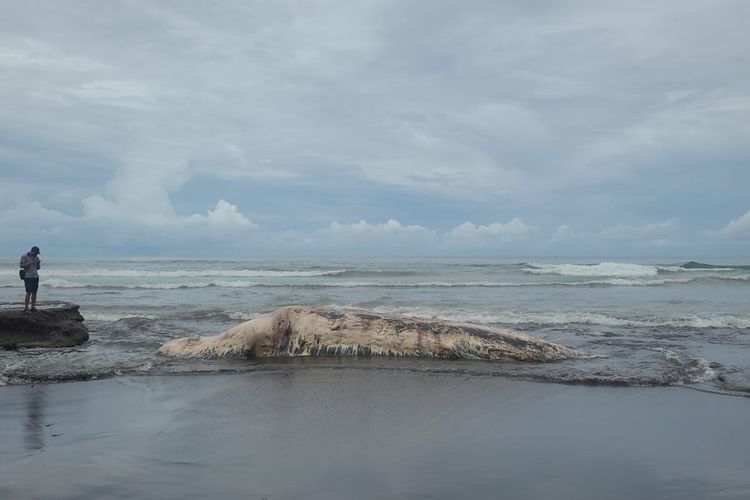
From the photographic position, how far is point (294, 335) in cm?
1009

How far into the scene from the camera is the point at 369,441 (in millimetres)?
5160

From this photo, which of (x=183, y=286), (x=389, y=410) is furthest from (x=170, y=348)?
(x=183, y=286)

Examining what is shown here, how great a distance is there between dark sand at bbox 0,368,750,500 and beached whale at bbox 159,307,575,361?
209cm

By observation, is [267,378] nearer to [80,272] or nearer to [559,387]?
[559,387]

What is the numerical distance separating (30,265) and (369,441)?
471 inches

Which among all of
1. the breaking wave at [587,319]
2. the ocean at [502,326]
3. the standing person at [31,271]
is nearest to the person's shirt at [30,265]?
the standing person at [31,271]

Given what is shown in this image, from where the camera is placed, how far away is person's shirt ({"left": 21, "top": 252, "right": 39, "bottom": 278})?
1364 centimetres

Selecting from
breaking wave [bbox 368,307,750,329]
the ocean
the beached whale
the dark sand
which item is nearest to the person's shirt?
the ocean

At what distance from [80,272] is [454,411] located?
4456 cm

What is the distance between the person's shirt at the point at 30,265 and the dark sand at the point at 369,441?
710 centimetres

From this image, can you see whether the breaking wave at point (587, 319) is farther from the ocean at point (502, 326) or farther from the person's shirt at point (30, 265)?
the person's shirt at point (30, 265)

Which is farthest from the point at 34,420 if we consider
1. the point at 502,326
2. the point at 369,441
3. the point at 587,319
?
the point at 587,319

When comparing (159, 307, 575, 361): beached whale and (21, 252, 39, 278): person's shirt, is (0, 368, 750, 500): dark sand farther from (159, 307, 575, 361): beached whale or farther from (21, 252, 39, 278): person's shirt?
(21, 252, 39, 278): person's shirt

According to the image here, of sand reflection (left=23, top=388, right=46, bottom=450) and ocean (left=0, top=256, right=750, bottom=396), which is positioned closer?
sand reflection (left=23, top=388, right=46, bottom=450)
